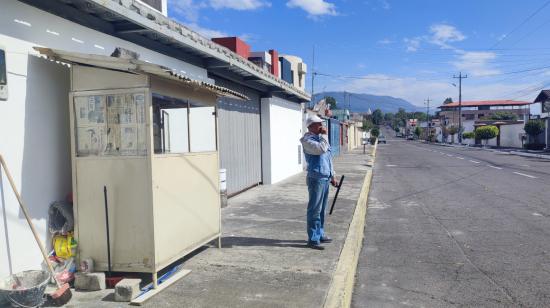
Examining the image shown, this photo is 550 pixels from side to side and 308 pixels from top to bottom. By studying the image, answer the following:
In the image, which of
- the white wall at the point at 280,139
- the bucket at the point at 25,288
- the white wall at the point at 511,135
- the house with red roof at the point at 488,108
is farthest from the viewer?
the house with red roof at the point at 488,108

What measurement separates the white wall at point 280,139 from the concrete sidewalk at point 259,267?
4830mm

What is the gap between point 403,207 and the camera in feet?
34.7

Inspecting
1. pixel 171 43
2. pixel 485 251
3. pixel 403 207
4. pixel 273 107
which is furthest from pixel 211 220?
pixel 273 107

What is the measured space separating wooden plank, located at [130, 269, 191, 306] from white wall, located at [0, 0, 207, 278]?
4.07ft

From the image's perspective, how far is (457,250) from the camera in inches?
258

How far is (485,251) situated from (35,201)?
5756 mm

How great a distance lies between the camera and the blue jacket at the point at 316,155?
618 centimetres

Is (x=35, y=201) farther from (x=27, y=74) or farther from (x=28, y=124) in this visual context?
(x=27, y=74)

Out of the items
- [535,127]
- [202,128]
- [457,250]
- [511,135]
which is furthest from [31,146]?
[511,135]

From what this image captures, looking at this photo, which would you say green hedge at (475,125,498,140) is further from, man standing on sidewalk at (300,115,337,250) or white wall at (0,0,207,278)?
white wall at (0,0,207,278)

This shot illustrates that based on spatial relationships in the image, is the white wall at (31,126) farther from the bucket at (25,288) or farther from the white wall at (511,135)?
the white wall at (511,135)

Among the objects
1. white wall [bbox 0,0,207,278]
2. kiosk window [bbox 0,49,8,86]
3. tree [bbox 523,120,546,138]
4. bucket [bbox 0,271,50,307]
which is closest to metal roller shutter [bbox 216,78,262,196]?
white wall [bbox 0,0,207,278]

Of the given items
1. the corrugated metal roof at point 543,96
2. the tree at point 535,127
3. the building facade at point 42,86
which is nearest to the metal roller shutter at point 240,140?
the building facade at point 42,86

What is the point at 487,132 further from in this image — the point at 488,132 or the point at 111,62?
the point at 111,62
